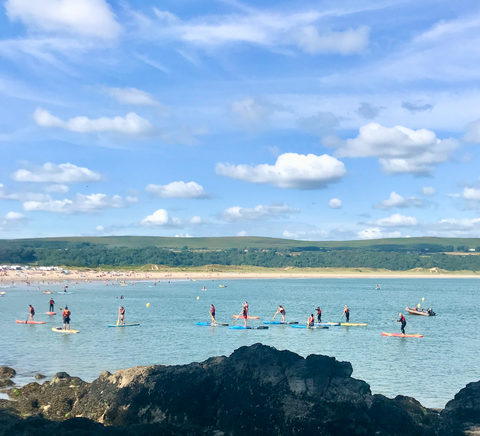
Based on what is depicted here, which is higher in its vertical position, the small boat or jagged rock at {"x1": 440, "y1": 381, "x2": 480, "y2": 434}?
jagged rock at {"x1": 440, "y1": 381, "x2": 480, "y2": 434}

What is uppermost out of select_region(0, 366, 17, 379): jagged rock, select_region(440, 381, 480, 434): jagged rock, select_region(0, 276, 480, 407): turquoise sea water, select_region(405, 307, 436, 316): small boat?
select_region(440, 381, 480, 434): jagged rock

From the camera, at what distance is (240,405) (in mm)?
13492

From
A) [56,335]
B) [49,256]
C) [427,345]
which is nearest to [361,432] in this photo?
[427,345]

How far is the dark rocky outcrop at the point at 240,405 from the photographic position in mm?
12440

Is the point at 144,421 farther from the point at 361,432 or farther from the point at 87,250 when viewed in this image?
the point at 87,250

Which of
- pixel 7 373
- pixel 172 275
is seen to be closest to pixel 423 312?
pixel 7 373

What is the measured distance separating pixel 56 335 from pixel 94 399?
22435mm

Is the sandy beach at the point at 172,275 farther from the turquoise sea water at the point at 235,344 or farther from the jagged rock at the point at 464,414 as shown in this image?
the jagged rock at the point at 464,414

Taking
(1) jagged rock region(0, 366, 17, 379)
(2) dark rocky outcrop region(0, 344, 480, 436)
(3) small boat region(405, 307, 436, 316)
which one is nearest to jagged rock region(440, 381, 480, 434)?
(2) dark rocky outcrop region(0, 344, 480, 436)

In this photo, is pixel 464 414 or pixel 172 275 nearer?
pixel 464 414

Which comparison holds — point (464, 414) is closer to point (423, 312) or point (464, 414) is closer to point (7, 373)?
point (7, 373)

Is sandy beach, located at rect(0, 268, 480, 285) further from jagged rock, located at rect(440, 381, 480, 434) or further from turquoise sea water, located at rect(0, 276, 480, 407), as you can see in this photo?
jagged rock, located at rect(440, 381, 480, 434)

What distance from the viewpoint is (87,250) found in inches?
7539

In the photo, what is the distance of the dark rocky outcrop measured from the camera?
12.4 metres
